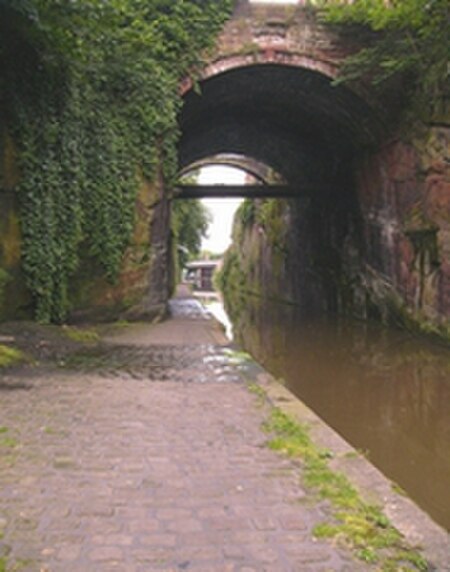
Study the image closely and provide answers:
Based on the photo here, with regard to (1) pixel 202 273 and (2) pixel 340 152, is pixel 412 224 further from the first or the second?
(1) pixel 202 273

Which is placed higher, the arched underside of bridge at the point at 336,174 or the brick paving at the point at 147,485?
the arched underside of bridge at the point at 336,174

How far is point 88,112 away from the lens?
11.6 metres

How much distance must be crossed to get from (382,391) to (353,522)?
5484mm

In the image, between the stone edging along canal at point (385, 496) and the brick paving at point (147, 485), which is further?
the stone edging along canal at point (385, 496)

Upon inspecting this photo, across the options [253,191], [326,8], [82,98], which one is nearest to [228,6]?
[326,8]

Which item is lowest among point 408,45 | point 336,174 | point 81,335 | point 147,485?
point 147,485

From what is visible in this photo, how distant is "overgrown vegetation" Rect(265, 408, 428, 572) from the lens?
2502mm

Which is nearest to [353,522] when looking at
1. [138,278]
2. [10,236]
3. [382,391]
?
[382,391]

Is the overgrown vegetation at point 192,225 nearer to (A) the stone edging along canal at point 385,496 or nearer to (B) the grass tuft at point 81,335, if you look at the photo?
(B) the grass tuft at point 81,335

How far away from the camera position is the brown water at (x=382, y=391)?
4898mm

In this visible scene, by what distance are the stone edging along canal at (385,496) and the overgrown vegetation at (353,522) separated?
6 cm

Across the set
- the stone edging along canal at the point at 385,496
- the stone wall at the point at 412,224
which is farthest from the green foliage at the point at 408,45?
the stone edging along canal at the point at 385,496

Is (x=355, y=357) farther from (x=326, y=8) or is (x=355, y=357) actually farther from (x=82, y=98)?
(x=326, y=8)

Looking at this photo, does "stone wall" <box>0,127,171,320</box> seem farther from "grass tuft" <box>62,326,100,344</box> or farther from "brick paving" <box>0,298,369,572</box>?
"brick paving" <box>0,298,369,572</box>
